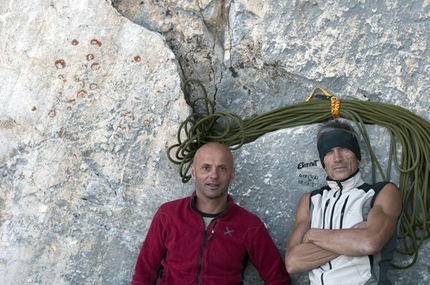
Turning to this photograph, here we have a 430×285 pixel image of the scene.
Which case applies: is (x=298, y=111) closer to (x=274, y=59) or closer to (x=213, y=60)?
(x=274, y=59)

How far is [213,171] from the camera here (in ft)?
10.8

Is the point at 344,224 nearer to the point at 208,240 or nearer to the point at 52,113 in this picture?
the point at 208,240

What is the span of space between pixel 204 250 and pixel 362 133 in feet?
3.60

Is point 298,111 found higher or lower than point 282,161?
higher

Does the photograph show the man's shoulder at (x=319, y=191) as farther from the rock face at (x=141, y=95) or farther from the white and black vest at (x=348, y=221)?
the rock face at (x=141, y=95)

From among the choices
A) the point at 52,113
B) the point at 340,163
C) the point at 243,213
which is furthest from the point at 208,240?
the point at 52,113

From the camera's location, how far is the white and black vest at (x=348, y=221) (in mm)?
2943

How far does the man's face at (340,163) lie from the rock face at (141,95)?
0.26 meters

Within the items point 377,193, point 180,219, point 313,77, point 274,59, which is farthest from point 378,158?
point 180,219

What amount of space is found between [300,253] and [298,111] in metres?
0.94

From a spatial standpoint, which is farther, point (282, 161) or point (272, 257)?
point (282, 161)

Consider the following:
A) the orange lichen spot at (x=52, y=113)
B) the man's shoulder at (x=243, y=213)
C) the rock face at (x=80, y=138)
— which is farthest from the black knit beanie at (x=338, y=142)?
the orange lichen spot at (x=52, y=113)

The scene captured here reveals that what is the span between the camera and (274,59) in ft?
12.2

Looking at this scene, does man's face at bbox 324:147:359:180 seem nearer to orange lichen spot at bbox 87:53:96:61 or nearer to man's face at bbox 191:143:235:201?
man's face at bbox 191:143:235:201
